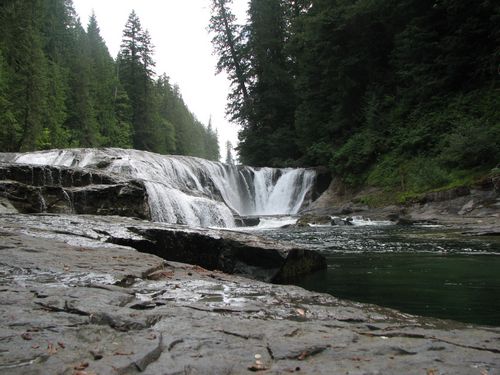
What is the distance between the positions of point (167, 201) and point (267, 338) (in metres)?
11.6

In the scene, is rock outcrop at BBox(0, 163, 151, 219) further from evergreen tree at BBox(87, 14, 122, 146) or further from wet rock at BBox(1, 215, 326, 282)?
evergreen tree at BBox(87, 14, 122, 146)

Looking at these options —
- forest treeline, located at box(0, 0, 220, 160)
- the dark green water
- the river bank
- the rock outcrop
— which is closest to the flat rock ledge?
the dark green water

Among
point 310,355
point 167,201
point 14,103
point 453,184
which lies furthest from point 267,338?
point 14,103

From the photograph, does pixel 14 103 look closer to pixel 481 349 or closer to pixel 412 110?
pixel 412 110

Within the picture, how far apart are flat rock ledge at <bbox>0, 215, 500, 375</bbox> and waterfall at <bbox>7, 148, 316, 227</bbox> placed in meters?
9.57

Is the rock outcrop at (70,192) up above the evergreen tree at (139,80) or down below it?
below

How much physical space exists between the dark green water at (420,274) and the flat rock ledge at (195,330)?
47.8 inches

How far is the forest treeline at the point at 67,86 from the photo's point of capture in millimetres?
25812

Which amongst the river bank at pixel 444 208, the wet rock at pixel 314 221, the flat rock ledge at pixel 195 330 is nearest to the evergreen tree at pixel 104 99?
the river bank at pixel 444 208

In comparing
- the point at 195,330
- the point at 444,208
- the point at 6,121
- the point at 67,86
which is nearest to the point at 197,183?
the point at 6,121

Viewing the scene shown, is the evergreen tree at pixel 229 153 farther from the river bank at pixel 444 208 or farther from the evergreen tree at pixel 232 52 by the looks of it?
the river bank at pixel 444 208

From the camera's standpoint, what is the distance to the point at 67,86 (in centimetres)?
3709

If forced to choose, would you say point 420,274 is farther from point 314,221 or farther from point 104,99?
point 104,99

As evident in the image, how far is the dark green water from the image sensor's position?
14.9 ft
